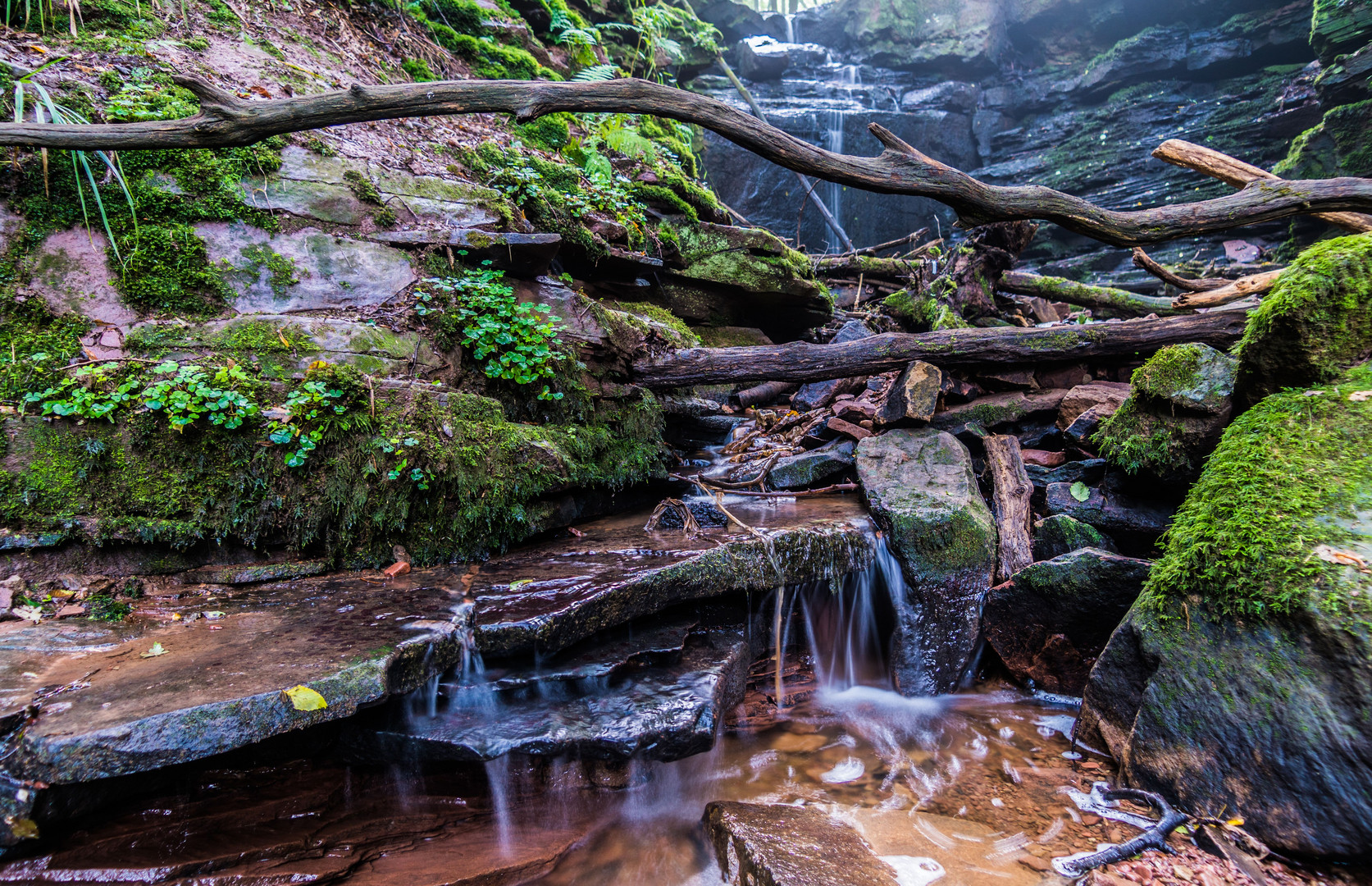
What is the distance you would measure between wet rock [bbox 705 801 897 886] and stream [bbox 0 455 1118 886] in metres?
0.12

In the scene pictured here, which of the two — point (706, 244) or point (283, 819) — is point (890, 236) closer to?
point (706, 244)

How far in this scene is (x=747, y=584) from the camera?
138 inches

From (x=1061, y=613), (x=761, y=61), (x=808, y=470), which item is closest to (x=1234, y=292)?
(x=1061, y=613)

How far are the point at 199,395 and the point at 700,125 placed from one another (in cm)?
332

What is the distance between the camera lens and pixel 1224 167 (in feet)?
16.5

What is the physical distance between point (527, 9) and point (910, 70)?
1831 centimetres

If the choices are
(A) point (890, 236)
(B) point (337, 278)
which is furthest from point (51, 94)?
(A) point (890, 236)

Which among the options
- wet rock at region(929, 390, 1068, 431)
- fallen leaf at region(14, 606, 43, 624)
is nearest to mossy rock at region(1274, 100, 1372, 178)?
wet rock at region(929, 390, 1068, 431)

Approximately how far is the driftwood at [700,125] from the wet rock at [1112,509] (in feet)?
5.92

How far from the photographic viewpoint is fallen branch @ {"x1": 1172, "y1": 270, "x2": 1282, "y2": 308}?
4.83 m

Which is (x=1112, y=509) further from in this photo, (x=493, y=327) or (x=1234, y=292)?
(x=493, y=327)

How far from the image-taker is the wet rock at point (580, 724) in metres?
2.50

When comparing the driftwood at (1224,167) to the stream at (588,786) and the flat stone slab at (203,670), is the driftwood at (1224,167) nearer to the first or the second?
the stream at (588,786)

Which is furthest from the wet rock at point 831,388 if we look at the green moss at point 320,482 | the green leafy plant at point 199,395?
the green leafy plant at point 199,395
